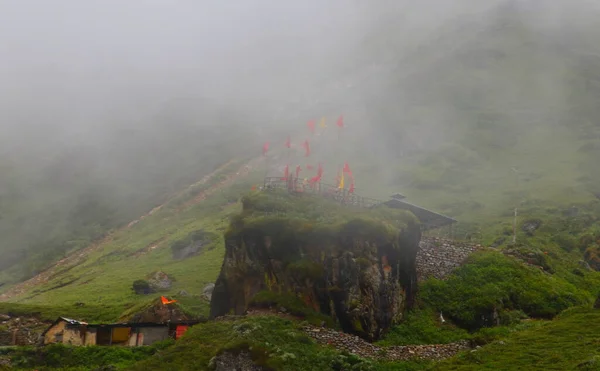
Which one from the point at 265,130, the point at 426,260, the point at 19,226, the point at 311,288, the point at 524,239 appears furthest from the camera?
the point at 265,130

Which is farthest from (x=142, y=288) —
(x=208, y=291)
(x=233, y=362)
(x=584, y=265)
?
(x=584, y=265)

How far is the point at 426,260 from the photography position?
168 feet

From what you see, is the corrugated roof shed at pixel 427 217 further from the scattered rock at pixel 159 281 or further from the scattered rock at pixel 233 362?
the scattered rock at pixel 159 281

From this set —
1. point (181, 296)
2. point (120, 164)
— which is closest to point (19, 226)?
point (120, 164)

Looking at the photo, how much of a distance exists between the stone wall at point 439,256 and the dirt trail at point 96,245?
67.0 m

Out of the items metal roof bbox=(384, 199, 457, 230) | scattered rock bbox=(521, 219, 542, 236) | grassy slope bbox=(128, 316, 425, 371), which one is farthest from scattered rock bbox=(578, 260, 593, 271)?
grassy slope bbox=(128, 316, 425, 371)

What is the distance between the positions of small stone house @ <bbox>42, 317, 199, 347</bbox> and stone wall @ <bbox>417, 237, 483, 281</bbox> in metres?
20.7

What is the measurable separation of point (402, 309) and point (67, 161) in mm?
156951

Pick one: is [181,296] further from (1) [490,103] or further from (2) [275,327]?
(1) [490,103]

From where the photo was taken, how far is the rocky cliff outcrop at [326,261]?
3947 cm

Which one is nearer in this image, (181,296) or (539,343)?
(539,343)

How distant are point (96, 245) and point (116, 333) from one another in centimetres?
7528

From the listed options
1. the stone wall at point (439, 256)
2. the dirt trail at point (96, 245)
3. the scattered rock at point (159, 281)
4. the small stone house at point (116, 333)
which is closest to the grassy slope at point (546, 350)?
the stone wall at point (439, 256)

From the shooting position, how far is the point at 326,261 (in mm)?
40375
